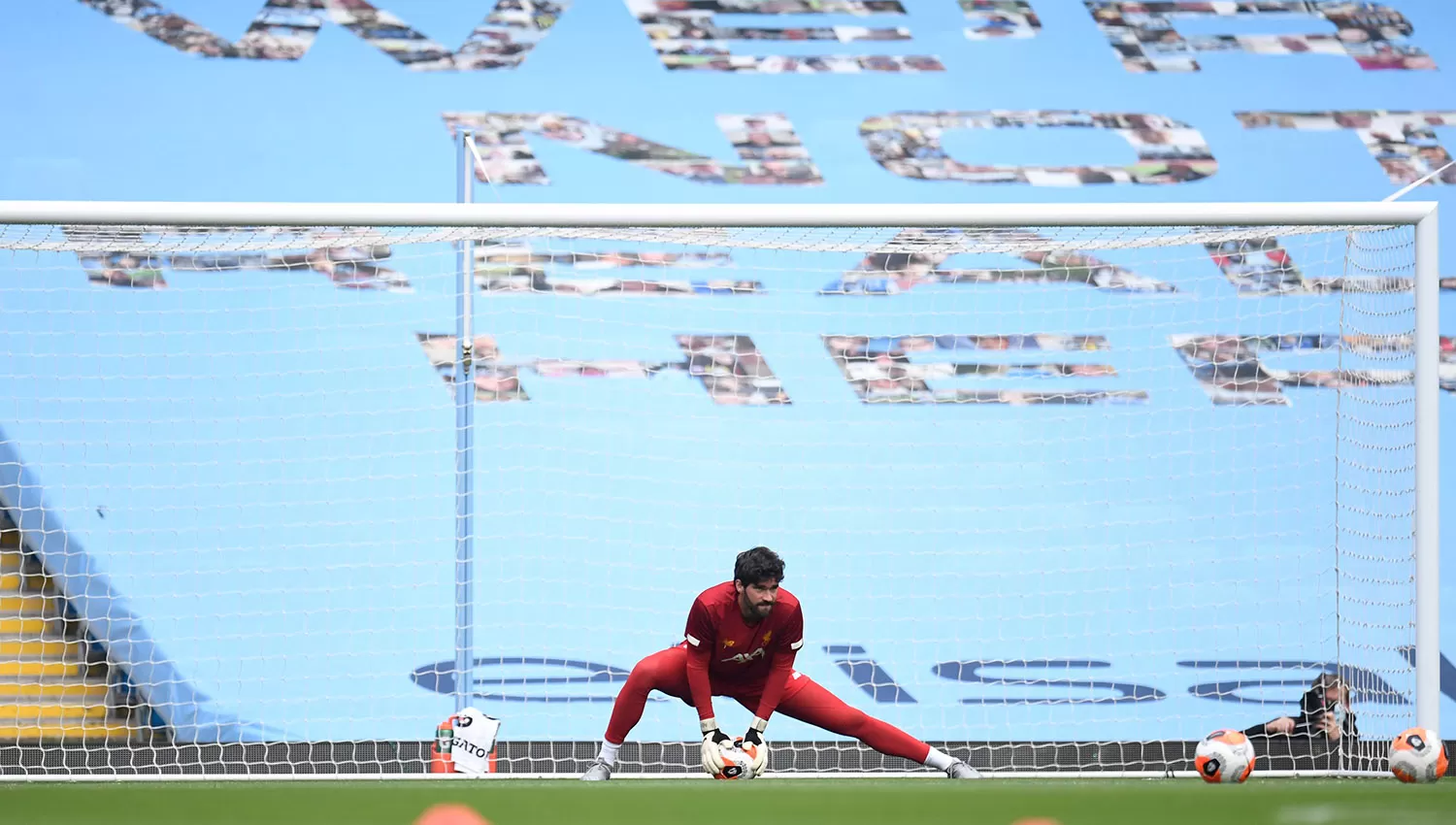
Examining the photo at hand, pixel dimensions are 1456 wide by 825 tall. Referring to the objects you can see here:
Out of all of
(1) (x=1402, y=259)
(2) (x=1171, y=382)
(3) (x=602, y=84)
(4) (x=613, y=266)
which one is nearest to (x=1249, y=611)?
(2) (x=1171, y=382)

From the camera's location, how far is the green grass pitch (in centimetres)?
236

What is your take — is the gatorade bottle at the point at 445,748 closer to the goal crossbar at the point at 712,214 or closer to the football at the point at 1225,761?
the goal crossbar at the point at 712,214

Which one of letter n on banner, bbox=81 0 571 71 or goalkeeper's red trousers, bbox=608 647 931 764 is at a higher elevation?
letter n on banner, bbox=81 0 571 71

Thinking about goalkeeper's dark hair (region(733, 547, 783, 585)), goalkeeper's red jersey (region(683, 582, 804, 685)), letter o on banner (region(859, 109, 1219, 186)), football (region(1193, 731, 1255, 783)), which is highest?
letter o on banner (region(859, 109, 1219, 186))

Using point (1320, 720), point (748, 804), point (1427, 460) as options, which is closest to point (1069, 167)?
point (1427, 460)

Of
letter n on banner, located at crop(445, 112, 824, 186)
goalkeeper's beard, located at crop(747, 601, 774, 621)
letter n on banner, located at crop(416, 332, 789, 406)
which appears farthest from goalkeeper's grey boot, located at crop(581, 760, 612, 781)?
letter n on banner, located at crop(445, 112, 824, 186)

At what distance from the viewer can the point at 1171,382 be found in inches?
231

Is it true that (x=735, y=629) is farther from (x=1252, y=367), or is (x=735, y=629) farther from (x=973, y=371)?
(x=1252, y=367)

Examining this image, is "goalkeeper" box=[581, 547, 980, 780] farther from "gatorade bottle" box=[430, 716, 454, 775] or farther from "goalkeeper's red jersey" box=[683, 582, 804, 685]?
"gatorade bottle" box=[430, 716, 454, 775]

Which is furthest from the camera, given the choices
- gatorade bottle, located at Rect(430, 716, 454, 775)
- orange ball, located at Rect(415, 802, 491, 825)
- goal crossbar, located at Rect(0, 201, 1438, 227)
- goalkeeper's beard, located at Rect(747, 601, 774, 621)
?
gatorade bottle, located at Rect(430, 716, 454, 775)

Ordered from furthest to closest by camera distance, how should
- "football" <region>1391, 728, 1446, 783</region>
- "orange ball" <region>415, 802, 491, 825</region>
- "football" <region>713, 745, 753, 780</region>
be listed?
1. "football" <region>713, 745, 753, 780</region>
2. "football" <region>1391, 728, 1446, 783</region>
3. "orange ball" <region>415, 802, 491, 825</region>

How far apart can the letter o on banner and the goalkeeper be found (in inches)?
113

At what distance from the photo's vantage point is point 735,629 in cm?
387

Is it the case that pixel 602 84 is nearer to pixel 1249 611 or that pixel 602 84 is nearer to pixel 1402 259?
pixel 1402 259
